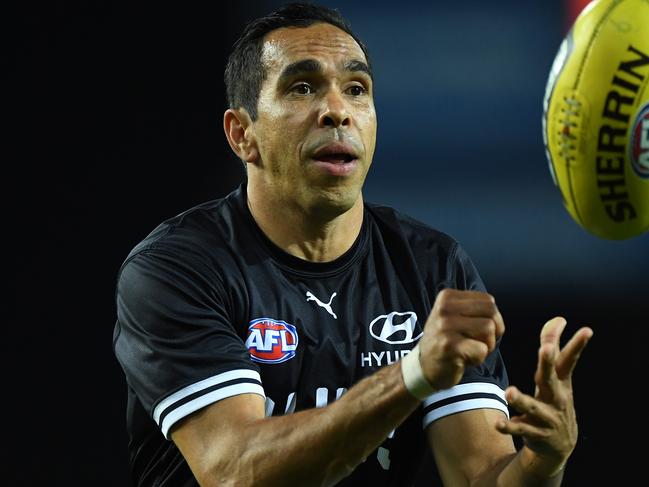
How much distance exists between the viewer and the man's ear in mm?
2926

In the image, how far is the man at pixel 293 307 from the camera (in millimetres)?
2447

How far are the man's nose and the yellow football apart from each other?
58 centimetres

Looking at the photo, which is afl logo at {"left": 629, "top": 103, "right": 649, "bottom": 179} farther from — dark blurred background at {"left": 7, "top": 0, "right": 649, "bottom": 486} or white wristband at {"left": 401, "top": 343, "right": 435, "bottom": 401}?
dark blurred background at {"left": 7, "top": 0, "right": 649, "bottom": 486}

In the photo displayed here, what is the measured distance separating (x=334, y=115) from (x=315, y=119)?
2.0 inches

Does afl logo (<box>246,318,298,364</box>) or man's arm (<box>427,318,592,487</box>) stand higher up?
afl logo (<box>246,318,298,364</box>)

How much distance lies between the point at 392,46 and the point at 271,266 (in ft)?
5.16

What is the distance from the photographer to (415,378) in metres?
2.13

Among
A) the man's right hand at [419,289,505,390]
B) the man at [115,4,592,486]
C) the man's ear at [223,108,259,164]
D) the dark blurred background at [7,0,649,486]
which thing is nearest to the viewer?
the man's right hand at [419,289,505,390]

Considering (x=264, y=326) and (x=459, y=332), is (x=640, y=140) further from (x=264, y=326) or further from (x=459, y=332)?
(x=264, y=326)

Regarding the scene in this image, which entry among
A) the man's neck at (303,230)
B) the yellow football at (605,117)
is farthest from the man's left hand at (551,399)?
the man's neck at (303,230)

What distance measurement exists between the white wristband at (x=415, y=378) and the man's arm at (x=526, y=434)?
0.49 feet

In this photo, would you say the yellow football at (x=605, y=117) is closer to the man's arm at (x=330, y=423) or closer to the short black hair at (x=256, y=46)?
the man's arm at (x=330, y=423)

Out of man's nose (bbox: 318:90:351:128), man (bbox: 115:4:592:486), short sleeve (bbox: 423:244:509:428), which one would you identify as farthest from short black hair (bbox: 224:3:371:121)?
short sleeve (bbox: 423:244:509:428)

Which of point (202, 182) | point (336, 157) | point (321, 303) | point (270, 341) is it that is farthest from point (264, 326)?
point (202, 182)
